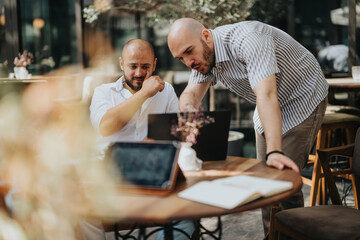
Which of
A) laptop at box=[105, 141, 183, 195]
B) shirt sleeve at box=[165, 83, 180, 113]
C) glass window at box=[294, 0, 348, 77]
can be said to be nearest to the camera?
laptop at box=[105, 141, 183, 195]

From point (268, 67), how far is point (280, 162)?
47 cm

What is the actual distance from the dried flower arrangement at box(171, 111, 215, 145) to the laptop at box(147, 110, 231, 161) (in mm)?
15

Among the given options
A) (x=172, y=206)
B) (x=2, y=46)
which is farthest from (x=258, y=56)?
(x=2, y=46)

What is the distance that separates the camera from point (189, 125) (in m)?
1.66

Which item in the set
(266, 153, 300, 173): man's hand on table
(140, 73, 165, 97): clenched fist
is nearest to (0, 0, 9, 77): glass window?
(140, 73, 165, 97): clenched fist

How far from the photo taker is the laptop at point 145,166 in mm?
1396

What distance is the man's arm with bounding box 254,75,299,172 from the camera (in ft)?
5.42

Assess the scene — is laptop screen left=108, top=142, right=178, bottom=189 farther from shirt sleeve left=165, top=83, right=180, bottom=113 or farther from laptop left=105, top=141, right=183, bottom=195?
shirt sleeve left=165, top=83, right=180, bottom=113

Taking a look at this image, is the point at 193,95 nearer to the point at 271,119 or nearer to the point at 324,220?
the point at 271,119

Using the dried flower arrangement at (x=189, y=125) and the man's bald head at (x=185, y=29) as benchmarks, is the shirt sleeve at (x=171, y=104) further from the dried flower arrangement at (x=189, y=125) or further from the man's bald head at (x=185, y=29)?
the dried flower arrangement at (x=189, y=125)

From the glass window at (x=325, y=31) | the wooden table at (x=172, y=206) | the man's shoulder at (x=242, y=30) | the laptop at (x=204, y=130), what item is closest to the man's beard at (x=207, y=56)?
the man's shoulder at (x=242, y=30)

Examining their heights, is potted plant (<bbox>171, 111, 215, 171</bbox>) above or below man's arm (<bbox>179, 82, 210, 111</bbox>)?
below

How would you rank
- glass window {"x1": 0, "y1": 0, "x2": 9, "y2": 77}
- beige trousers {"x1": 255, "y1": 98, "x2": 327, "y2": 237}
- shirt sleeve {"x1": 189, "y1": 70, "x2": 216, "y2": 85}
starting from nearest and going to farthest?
beige trousers {"x1": 255, "y1": 98, "x2": 327, "y2": 237} → shirt sleeve {"x1": 189, "y1": 70, "x2": 216, "y2": 85} → glass window {"x1": 0, "y1": 0, "x2": 9, "y2": 77}

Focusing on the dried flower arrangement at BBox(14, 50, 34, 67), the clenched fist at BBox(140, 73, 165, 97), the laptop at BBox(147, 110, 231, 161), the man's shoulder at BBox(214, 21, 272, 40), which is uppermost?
the man's shoulder at BBox(214, 21, 272, 40)
